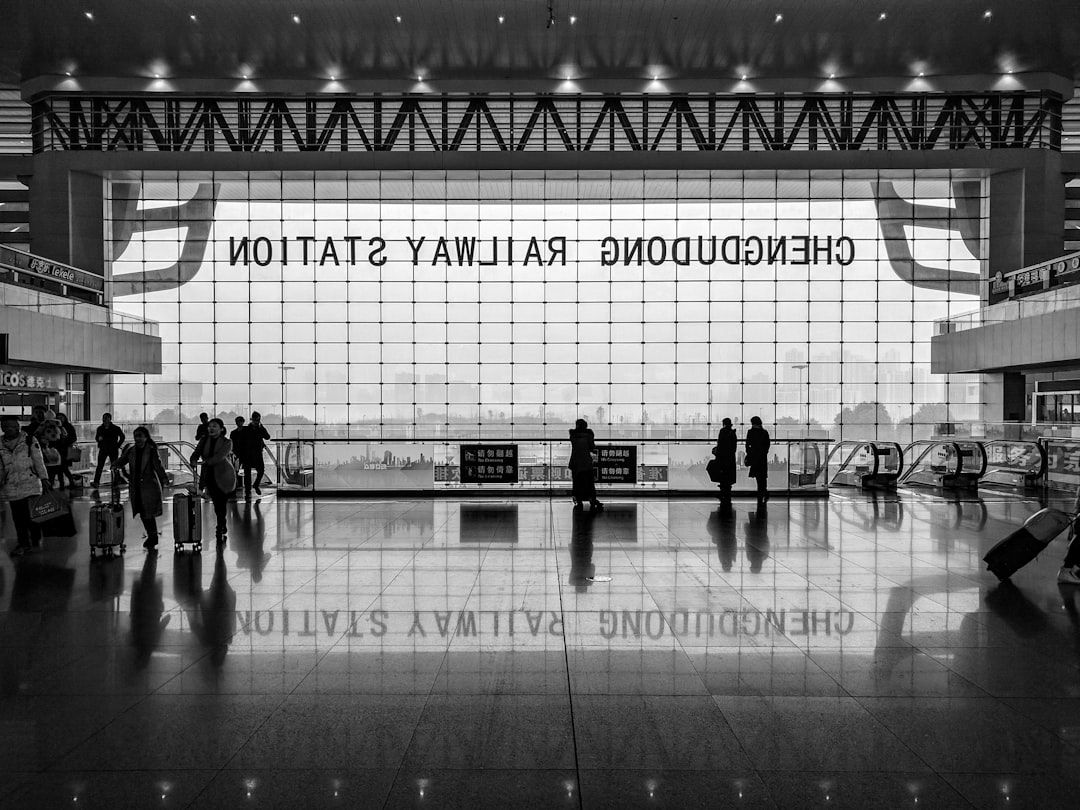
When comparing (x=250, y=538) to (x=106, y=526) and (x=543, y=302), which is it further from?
(x=543, y=302)

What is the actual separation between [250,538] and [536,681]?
6962 millimetres

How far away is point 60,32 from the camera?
21.2 meters

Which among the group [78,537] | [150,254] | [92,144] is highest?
[92,144]

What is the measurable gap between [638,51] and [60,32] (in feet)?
50.2

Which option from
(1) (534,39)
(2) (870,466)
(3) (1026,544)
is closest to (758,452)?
(2) (870,466)

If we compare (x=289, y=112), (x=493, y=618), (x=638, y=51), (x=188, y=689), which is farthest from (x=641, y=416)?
(x=188, y=689)

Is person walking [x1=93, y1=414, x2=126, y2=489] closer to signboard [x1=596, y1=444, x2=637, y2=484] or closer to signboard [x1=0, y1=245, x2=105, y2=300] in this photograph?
signboard [x1=0, y1=245, x2=105, y2=300]

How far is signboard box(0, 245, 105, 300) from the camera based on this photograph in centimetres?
1964

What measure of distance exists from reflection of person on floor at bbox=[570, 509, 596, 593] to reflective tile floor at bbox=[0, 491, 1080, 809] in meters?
0.07

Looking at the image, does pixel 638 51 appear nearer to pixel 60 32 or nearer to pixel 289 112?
pixel 289 112

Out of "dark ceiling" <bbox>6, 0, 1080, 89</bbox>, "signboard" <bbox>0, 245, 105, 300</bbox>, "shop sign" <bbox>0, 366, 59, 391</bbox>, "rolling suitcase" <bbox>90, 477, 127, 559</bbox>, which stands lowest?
"rolling suitcase" <bbox>90, 477, 127, 559</bbox>

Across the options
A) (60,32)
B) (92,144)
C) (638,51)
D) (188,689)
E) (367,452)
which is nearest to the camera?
(188,689)

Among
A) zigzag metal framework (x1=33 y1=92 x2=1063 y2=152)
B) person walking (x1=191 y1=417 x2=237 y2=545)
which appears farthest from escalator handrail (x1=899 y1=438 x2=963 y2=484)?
person walking (x1=191 y1=417 x2=237 y2=545)

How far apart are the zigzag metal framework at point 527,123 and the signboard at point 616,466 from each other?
13343mm
